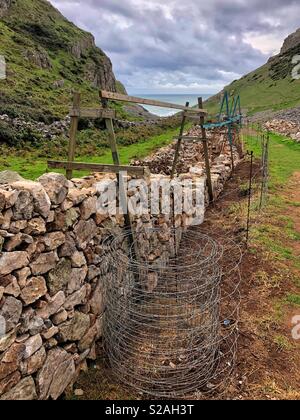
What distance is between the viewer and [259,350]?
5801 millimetres

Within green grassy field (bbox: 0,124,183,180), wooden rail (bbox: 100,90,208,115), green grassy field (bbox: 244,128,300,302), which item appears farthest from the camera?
green grassy field (bbox: 0,124,183,180)

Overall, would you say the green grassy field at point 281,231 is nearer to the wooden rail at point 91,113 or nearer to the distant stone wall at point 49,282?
the distant stone wall at point 49,282

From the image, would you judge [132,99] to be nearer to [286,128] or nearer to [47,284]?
[47,284]

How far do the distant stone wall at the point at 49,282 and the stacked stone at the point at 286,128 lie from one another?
25508 mm

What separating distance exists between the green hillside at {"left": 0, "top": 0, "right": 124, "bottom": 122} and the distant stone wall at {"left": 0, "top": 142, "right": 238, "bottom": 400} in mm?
23113

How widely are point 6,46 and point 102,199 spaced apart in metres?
64.9

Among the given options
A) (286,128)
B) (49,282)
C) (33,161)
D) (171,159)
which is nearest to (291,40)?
(286,128)

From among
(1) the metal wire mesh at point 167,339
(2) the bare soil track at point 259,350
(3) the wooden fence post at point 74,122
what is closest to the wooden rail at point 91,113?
(3) the wooden fence post at point 74,122

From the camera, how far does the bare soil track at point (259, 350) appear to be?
16.8ft

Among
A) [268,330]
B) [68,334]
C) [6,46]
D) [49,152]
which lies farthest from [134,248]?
[6,46]

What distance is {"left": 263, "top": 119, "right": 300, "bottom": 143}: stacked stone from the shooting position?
97.6ft

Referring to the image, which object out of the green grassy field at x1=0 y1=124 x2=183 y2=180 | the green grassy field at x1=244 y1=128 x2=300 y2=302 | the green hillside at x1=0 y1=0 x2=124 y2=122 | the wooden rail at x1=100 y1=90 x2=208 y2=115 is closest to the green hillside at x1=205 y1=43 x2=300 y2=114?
the green hillside at x1=0 y1=0 x2=124 y2=122

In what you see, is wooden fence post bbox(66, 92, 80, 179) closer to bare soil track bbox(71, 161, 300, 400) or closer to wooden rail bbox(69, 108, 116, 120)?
wooden rail bbox(69, 108, 116, 120)
